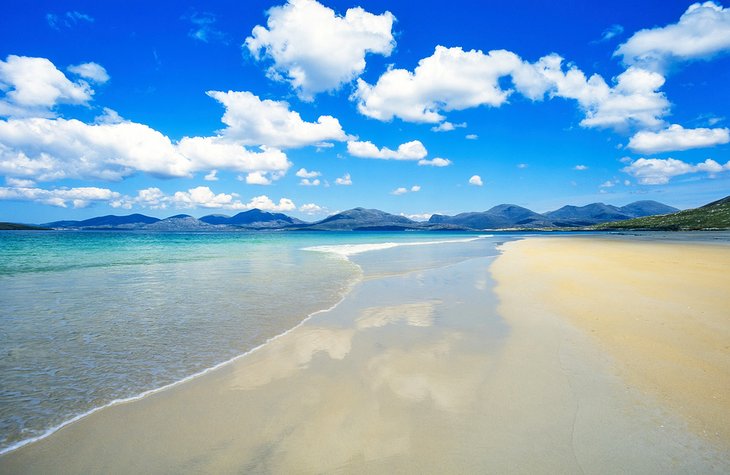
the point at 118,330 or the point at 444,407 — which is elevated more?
the point at 118,330

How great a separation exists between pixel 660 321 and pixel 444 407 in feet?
25.4

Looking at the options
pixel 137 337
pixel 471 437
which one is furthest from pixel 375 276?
pixel 471 437

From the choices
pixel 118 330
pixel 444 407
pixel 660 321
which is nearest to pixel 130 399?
pixel 118 330

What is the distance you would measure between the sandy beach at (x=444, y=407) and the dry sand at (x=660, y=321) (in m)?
0.05

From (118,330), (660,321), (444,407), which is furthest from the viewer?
(118,330)

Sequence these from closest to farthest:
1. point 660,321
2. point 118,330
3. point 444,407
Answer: point 444,407
point 660,321
point 118,330

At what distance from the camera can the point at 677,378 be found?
5883mm

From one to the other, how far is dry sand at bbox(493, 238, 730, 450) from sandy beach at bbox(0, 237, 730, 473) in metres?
0.05

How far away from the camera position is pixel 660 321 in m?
9.17

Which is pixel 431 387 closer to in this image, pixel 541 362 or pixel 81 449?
pixel 541 362

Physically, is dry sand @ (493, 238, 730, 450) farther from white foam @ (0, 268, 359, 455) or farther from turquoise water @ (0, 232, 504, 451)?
turquoise water @ (0, 232, 504, 451)

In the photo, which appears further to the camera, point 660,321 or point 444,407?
point 660,321

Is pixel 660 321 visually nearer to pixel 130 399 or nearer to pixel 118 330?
pixel 130 399

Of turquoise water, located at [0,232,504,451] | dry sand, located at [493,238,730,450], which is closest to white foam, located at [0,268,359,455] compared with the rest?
turquoise water, located at [0,232,504,451]
